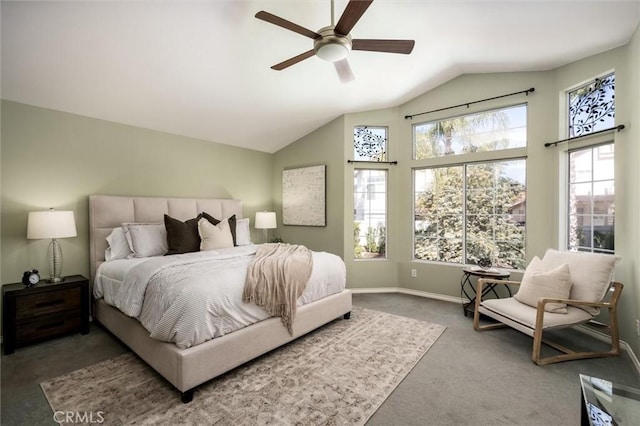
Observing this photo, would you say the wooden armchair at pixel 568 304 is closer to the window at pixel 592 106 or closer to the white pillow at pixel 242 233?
the window at pixel 592 106

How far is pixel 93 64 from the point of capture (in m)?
2.78

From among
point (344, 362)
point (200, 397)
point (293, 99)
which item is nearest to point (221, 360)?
point (200, 397)

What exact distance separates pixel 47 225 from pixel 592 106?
584 cm

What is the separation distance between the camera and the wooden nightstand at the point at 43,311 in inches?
104

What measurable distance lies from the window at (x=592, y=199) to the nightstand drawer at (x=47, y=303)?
557 cm

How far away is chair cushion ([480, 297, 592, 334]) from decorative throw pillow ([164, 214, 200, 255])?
344 cm

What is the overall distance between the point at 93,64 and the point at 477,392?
14.3ft

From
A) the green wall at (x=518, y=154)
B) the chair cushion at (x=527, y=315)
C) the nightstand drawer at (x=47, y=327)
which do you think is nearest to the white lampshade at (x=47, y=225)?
the nightstand drawer at (x=47, y=327)

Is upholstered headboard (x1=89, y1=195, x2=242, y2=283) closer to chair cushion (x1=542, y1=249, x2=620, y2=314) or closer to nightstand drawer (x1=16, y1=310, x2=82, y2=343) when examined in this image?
nightstand drawer (x1=16, y1=310, x2=82, y2=343)

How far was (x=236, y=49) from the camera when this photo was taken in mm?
2986

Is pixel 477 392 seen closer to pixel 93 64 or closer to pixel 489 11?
pixel 489 11

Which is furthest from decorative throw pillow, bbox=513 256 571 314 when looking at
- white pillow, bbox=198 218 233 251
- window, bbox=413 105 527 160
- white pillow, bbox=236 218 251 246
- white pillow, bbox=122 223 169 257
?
white pillow, bbox=122 223 169 257

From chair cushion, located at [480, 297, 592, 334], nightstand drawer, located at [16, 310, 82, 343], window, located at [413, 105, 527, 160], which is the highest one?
window, located at [413, 105, 527, 160]

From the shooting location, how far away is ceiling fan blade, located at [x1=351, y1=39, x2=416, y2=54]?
2230 mm
